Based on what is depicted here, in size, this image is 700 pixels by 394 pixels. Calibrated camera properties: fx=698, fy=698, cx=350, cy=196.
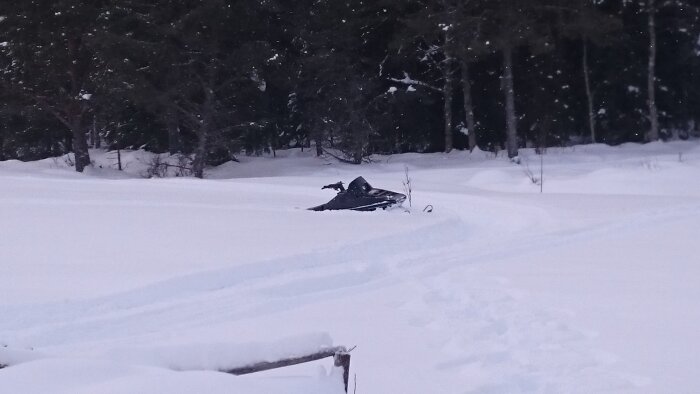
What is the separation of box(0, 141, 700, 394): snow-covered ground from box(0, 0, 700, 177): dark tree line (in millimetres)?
11456

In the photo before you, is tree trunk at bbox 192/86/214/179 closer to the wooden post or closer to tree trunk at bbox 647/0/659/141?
tree trunk at bbox 647/0/659/141

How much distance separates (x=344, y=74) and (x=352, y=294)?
2026 cm


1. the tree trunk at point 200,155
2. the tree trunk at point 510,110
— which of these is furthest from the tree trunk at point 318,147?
the tree trunk at point 510,110

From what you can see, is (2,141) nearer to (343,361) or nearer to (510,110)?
(510,110)

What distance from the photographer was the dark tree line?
25.2 m

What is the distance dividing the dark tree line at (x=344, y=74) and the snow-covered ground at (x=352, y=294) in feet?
37.6

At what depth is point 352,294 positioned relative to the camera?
7414 mm

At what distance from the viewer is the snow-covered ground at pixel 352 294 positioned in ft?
11.1

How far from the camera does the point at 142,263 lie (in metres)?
8.25

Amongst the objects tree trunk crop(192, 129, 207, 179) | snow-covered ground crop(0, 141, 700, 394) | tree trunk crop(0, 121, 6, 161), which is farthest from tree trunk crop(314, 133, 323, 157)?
snow-covered ground crop(0, 141, 700, 394)

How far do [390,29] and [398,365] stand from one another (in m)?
25.7

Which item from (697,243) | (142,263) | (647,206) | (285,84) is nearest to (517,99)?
(285,84)

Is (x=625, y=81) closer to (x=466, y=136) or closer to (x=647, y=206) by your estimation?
(x=466, y=136)

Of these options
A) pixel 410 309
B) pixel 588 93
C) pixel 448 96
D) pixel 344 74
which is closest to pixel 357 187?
pixel 410 309
